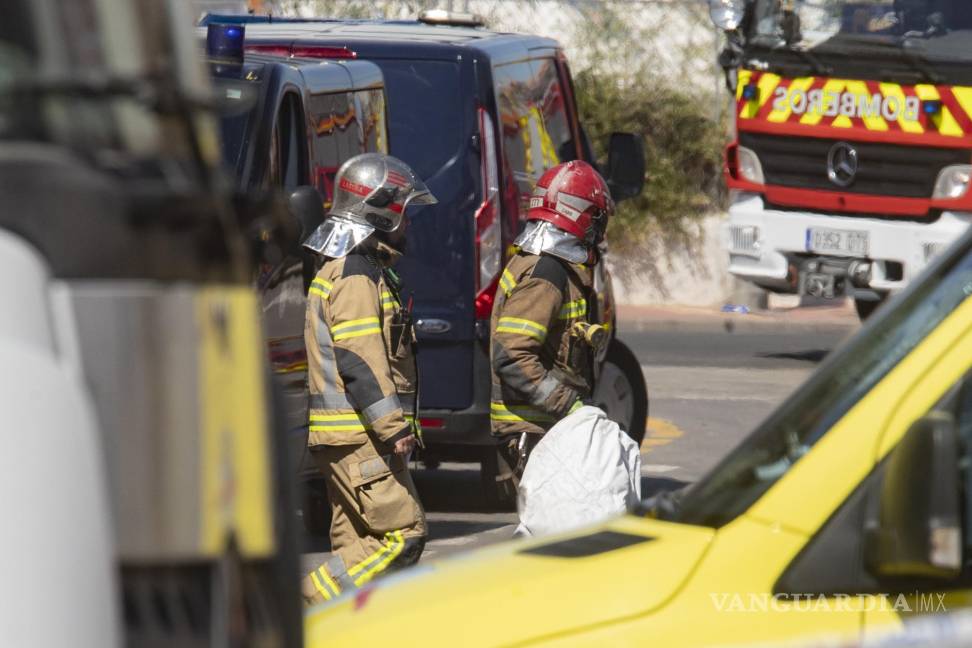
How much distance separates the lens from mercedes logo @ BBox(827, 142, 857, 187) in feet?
44.8

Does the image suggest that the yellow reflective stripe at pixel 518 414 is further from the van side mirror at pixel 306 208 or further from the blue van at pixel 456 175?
the van side mirror at pixel 306 208

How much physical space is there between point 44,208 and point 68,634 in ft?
1.34

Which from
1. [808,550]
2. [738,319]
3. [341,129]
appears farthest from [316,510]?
[738,319]

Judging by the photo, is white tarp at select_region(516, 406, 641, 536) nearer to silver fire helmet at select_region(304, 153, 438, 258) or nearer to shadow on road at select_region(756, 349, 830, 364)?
silver fire helmet at select_region(304, 153, 438, 258)

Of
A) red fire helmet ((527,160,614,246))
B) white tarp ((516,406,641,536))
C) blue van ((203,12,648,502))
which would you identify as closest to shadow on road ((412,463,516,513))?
blue van ((203,12,648,502))

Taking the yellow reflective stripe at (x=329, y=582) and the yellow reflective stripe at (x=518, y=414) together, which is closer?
the yellow reflective stripe at (x=329, y=582)

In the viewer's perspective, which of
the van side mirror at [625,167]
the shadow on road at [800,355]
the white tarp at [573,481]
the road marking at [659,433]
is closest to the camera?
the white tarp at [573,481]

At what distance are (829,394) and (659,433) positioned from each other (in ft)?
26.9

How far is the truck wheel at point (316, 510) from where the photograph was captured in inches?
328

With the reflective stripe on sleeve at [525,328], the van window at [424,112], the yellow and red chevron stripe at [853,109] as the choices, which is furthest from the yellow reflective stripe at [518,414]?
the yellow and red chevron stripe at [853,109]

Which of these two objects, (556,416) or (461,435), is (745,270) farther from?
(556,416)

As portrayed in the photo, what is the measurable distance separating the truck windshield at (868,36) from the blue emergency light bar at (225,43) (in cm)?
709

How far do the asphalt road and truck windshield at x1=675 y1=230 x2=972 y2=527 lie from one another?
2.35m

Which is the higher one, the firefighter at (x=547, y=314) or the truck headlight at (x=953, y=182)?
the firefighter at (x=547, y=314)
